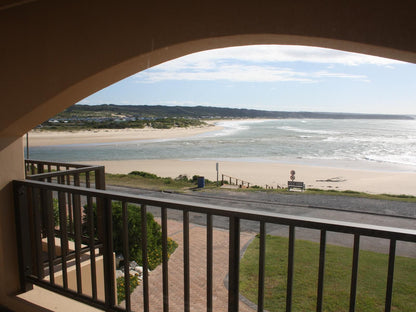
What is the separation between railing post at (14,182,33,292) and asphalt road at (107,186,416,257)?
6.69 m

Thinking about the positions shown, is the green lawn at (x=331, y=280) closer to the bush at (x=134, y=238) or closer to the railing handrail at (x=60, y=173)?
the bush at (x=134, y=238)

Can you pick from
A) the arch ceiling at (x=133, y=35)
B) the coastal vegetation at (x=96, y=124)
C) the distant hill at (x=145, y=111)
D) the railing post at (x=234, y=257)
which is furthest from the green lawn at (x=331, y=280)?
the coastal vegetation at (x=96, y=124)

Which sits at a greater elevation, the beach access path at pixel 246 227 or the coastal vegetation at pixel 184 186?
the beach access path at pixel 246 227

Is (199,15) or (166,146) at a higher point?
(199,15)

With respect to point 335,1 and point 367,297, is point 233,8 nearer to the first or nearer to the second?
point 335,1

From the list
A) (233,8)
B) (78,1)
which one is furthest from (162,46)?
(78,1)

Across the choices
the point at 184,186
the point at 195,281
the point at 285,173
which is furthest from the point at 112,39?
the point at 285,173

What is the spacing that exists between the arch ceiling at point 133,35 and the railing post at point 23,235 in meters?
0.45

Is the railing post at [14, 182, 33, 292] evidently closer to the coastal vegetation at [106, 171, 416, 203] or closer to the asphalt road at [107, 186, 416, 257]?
the asphalt road at [107, 186, 416, 257]

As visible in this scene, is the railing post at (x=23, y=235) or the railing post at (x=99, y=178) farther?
the railing post at (x=99, y=178)

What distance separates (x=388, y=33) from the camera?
4.76ft

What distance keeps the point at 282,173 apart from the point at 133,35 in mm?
23434

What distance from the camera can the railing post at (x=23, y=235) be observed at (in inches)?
97.2

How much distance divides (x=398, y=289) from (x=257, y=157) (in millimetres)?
28019
